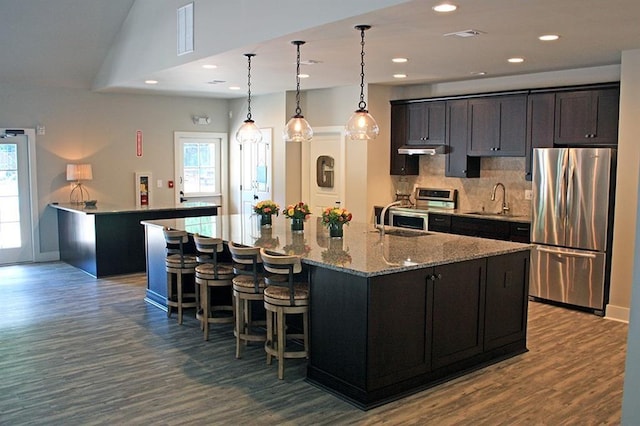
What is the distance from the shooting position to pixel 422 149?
8.15 m

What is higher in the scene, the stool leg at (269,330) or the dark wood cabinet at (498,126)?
the dark wood cabinet at (498,126)

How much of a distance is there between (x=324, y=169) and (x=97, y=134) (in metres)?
3.72

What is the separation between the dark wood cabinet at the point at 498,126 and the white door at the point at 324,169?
2032 millimetres

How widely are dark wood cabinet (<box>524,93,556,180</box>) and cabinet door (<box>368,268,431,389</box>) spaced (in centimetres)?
343

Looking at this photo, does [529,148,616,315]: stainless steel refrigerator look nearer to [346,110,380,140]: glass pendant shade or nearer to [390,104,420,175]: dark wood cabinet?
[390,104,420,175]: dark wood cabinet

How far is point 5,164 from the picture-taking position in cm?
888

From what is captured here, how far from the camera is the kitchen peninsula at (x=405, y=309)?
4023 millimetres

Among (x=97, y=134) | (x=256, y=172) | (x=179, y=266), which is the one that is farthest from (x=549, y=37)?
(x=97, y=134)

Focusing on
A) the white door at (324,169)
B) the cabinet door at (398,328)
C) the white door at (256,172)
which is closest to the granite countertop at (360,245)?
the cabinet door at (398,328)

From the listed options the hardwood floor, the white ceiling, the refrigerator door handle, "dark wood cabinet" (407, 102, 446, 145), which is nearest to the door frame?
the white ceiling

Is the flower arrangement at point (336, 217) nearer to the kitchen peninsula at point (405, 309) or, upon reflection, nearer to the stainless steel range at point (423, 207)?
the kitchen peninsula at point (405, 309)

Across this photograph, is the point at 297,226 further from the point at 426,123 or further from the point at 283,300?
the point at 426,123

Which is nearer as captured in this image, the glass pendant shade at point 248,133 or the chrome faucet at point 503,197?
the glass pendant shade at point 248,133

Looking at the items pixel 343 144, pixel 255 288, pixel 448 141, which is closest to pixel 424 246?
pixel 255 288
